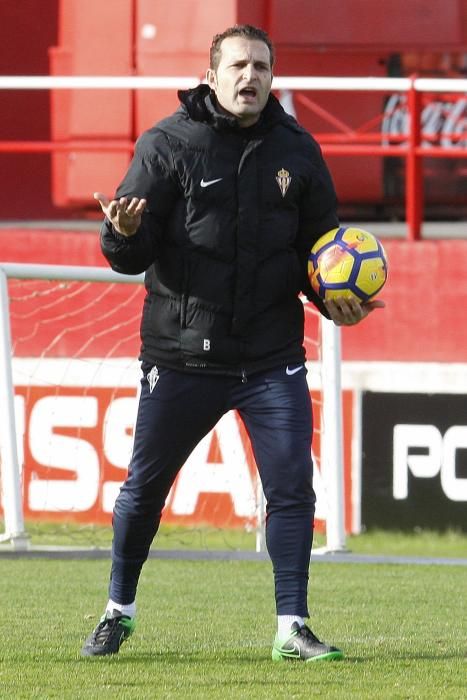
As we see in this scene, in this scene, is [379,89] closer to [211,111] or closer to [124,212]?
[211,111]

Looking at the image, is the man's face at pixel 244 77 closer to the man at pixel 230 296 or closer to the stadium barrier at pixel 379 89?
the man at pixel 230 296

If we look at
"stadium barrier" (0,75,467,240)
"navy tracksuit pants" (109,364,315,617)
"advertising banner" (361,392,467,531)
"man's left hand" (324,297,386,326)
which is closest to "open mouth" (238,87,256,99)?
"man's left hand" (324,297,386,326)

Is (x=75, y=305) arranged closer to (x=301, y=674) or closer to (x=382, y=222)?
(x=382, y=222)

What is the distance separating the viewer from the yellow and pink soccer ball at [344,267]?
223 inches

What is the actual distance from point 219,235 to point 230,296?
0.68 feet

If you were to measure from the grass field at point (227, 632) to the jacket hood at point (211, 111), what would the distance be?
1.78 m

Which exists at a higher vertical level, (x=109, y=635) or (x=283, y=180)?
(x=283, y=180)

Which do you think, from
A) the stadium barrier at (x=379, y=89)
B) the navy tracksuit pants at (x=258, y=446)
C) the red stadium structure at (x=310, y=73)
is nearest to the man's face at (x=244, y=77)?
the navy tracksuit pants at (x=258, y=446)

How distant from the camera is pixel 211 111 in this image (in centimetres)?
562

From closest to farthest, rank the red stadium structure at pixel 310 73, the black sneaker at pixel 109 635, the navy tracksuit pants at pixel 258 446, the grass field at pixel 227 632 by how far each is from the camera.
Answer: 1. the grass field at pixel 227 632
2. the navy tracksuit pants at pixel 258 446
3. the black sneaker at pixel 109 635
4. the red stadium structure at pixel 310 73

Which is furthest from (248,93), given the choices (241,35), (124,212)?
(124,212)

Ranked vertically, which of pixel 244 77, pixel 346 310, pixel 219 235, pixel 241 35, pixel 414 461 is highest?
pixel 241 35

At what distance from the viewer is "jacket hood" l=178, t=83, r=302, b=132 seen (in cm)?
560

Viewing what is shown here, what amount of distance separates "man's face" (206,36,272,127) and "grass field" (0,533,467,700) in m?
1.82
